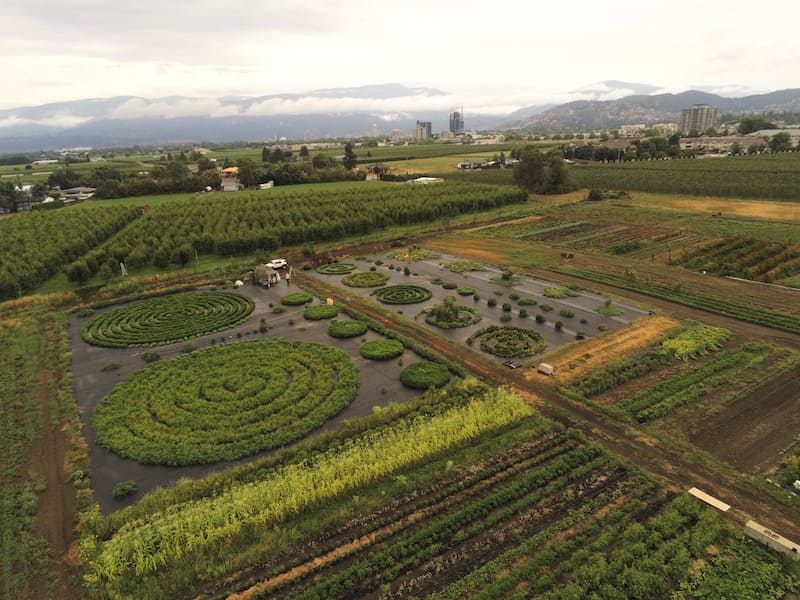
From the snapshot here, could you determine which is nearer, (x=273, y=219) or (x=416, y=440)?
(x=416, y=440)

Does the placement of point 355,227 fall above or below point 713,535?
Answer: above

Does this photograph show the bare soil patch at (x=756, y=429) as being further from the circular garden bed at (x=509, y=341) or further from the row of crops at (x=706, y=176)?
the row of crops at (x=706, y=176)

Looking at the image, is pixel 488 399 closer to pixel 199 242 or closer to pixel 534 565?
pixel 534 565

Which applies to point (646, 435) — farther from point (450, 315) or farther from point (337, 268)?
point (337, 268)

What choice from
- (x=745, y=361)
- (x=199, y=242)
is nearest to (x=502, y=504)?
(x=745, y=361)

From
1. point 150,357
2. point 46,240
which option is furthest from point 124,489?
point 46,240

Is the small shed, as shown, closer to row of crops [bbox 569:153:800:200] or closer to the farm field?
the farm field

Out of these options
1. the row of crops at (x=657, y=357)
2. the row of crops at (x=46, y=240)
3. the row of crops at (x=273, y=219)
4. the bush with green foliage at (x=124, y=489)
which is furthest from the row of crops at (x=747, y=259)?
the row of crops at (x=46, y=240)
